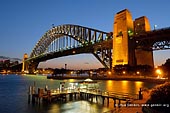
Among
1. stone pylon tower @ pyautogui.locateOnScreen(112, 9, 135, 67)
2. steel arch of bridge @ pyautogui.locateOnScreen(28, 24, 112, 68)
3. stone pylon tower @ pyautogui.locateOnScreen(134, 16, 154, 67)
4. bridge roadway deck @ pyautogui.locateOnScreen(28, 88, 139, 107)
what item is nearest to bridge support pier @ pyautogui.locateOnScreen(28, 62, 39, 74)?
steel arch of bridge @ pyautogui.locateOnScreen(28, 24, 112, 68)

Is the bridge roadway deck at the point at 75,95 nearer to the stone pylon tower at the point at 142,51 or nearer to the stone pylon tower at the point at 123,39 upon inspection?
the stone pylon tower at the point at 123,39

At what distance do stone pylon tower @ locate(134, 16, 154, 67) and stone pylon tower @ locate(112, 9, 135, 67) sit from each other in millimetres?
2376

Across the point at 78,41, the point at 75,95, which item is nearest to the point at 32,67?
the point at 78,41

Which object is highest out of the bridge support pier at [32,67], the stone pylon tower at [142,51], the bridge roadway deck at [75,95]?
the stone pylon tower at [142,51]

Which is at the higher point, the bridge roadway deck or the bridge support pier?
the bridge support pier

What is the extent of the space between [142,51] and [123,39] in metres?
8.04

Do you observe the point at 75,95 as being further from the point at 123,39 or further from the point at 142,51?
the point at 142,51

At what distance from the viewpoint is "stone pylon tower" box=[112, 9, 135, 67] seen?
7419cm

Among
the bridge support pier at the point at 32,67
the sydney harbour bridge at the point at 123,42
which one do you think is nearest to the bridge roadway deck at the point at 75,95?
the sydney harbour bridge at the point at 123,42

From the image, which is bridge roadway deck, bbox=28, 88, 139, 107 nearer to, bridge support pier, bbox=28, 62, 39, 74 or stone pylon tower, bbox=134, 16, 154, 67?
stone pylon tower, bbox=134, 16, 154, 67

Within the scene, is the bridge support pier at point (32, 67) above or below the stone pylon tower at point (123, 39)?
below

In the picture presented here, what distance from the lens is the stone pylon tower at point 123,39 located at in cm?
7419

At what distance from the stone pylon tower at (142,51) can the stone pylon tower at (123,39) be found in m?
2.38

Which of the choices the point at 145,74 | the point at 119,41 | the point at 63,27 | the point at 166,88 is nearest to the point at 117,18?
the point at 119,41
